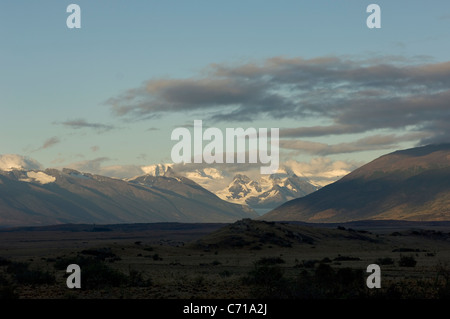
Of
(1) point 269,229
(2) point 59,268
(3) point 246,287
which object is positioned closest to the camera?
(3) point 246,287

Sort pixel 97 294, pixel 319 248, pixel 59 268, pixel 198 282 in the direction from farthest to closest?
pixel 319 248, pixel 59 268, pixel 198 282, pixel 97 294

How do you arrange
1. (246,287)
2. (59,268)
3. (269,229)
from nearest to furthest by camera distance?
(246,287) < (59,268) < (269,229)

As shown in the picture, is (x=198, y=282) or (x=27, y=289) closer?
(x=27, y=289)

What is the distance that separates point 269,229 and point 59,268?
6342 centimetres

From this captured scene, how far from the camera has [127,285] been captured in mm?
38375

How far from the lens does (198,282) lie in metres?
40.2

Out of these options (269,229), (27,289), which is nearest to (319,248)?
(269,229)

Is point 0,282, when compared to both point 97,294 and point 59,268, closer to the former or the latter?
point 97,294

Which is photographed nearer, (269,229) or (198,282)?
(198,282)

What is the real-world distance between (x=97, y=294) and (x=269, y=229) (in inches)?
3195
